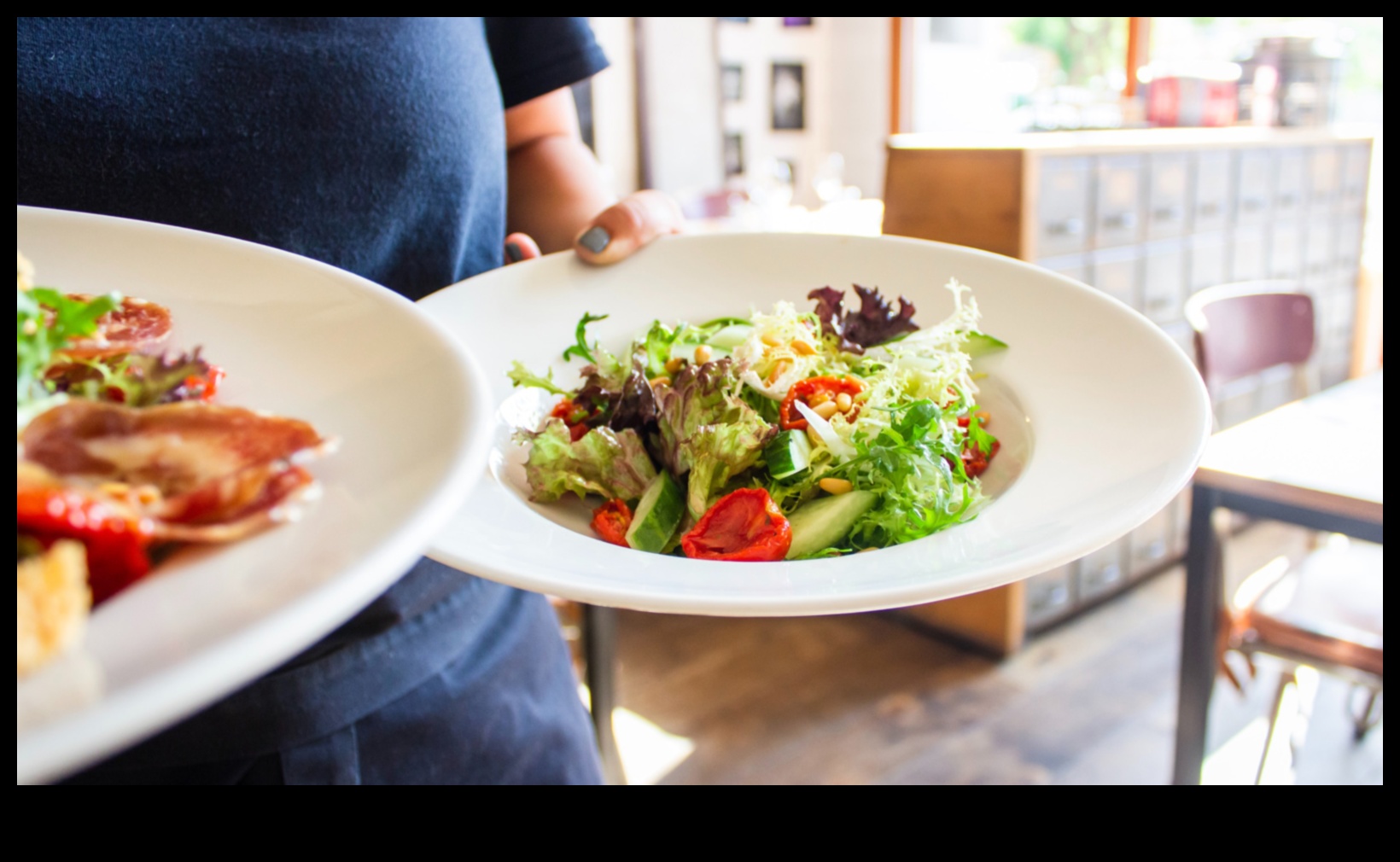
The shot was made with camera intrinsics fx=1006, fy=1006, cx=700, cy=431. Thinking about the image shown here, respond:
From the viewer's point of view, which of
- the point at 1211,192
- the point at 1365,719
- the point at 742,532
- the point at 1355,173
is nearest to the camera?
the point at 742,532

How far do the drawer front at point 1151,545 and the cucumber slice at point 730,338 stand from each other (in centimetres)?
333

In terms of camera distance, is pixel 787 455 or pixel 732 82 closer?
pixel 787 455

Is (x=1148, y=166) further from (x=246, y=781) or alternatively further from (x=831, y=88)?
(x=246, y=781)

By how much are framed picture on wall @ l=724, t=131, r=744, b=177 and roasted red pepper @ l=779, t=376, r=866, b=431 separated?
502cm

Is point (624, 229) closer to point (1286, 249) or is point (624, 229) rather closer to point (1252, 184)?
point (1252, 184)

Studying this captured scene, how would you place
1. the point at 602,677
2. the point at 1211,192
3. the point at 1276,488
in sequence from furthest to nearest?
the point at 1211,192, the point at 602,677, the point at 1276,488

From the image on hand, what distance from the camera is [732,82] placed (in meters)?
5.65

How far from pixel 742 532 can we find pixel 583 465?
15 cm

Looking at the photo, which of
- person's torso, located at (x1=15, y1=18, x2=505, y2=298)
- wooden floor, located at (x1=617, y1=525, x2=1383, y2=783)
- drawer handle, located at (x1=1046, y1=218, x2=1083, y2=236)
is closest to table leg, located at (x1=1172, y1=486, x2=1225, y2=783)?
wooden floor, located at (x1=617, y1=525, x2=1383, y2=783)

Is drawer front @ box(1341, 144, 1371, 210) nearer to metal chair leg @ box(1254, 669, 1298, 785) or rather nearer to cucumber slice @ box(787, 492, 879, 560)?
metal chair leg @ box(1254, 669, 1298, 785)

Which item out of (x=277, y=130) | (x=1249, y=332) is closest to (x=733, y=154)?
(x=1249, y=332)

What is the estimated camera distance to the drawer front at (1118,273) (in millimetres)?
3439

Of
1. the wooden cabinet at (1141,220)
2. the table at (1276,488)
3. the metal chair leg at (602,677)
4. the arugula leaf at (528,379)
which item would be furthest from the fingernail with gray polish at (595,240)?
the wooden cabinet at (1141,220)
